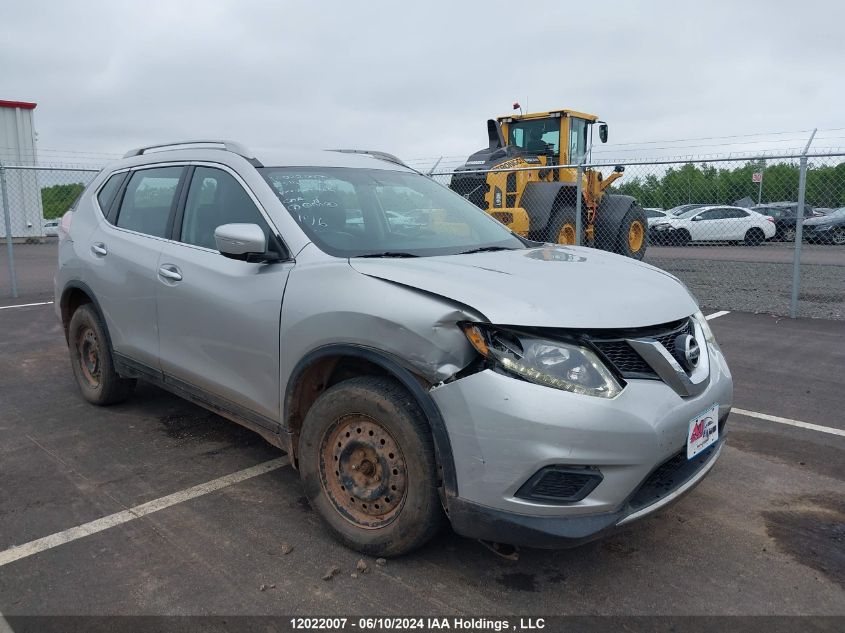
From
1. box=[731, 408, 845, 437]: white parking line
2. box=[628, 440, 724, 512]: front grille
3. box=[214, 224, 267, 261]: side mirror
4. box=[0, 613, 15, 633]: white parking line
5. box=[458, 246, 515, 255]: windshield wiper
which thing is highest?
box=[214, 224, 267, 261]: side mirror

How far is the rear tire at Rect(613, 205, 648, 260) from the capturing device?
1395cm

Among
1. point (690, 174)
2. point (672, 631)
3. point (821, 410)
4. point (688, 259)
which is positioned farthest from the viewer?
point (688, 259)

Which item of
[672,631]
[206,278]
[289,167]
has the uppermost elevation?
[289,167]

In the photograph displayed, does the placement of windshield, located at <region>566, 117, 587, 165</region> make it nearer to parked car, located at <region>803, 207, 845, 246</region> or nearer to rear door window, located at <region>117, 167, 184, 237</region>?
rear door window, located at <region>117, 167, 184, 237</region>

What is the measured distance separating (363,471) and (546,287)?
1114 mm

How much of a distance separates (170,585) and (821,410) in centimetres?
460

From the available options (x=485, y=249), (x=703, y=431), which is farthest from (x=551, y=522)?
(x=485, y=249)

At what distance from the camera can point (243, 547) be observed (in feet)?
10.1

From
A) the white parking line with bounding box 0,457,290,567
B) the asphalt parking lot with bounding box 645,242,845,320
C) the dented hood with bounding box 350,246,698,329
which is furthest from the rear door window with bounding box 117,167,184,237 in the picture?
the asphalt parking lot with bounding box 645,242,845,320

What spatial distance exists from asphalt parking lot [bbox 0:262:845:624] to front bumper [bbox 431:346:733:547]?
0.40 metres

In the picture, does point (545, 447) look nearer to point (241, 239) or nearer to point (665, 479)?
point (665, 479)

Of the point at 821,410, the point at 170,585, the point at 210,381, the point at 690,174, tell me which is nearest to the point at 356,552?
the point at 170,585

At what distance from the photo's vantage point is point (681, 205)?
1661 cm

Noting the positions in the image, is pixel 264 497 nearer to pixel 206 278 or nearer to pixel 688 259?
pixel 206 278
